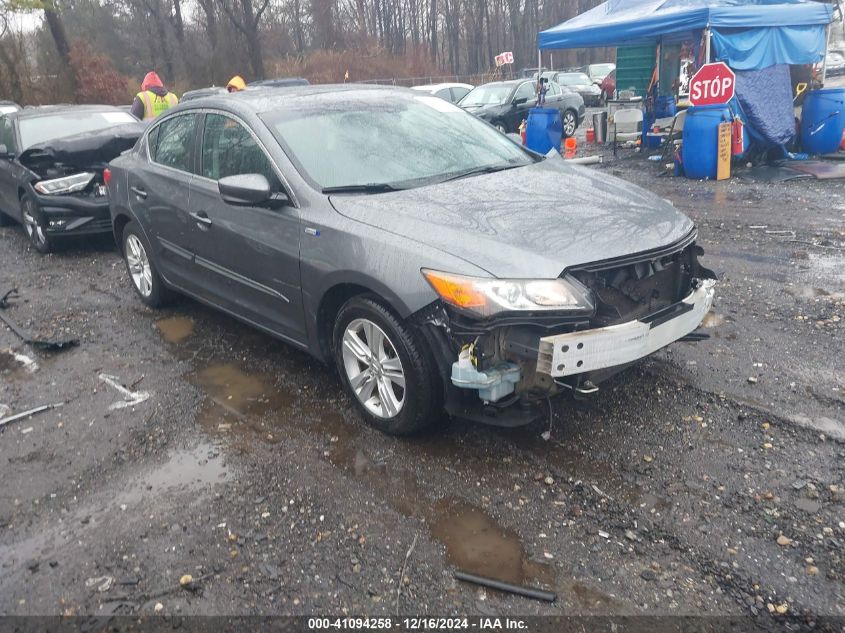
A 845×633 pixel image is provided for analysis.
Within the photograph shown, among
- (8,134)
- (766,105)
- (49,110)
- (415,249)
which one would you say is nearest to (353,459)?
(415,249)

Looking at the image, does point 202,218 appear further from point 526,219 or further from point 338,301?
point 526,219

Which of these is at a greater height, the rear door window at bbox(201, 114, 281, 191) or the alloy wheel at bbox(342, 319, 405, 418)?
the rear door window at bbox(201, 114, 281, 191)

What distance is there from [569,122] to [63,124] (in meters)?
14.1

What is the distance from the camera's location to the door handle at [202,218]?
4568 millimetres

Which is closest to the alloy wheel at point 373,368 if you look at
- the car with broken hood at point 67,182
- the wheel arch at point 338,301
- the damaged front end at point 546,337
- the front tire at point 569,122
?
the wheel arch at point 338,301

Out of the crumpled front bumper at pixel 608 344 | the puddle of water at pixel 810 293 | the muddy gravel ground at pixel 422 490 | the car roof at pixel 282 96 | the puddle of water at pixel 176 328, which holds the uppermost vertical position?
the car roof at pixel 282 96

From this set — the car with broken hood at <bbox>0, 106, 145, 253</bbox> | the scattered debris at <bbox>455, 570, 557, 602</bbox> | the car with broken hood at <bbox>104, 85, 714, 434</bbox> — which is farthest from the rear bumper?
the scattered debris at <bbox>455, 570, 557, 602</bbox>

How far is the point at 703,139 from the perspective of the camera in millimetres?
10688

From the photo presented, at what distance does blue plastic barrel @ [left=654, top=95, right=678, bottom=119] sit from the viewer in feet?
48.6

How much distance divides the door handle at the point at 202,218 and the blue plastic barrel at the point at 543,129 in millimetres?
9607

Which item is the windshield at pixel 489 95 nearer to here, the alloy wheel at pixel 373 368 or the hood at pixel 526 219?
the hood at pixel 526 219

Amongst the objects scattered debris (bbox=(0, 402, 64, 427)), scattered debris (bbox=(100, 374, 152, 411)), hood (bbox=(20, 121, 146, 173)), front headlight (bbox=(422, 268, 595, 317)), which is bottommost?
scattered debris (bbox=(0, 402, 64, 427))

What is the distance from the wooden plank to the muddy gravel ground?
6.07 meters

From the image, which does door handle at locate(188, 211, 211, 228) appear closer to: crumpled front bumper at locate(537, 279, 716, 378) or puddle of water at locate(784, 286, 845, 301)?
crumpled front bumper at locate(537, 279, 716, 378)
